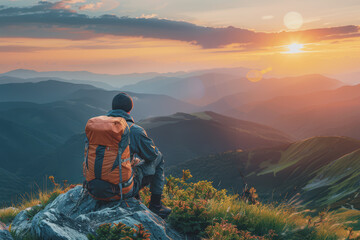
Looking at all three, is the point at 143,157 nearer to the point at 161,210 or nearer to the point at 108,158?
the point at 108,158

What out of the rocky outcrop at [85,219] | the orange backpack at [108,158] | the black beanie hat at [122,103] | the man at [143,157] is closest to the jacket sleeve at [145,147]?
the man at [143,157]

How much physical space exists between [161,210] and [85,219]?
6.38ft

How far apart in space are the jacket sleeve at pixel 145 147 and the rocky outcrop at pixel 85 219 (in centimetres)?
105

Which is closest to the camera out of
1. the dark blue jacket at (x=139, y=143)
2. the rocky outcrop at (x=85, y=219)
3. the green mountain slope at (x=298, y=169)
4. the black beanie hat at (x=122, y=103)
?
the rocky outcrop at (x=85, y=219)

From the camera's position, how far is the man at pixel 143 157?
6.39 m

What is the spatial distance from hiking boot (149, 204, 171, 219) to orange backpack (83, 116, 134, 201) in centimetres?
96

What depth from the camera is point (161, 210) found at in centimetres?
672

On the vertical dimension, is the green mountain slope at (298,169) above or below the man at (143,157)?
below

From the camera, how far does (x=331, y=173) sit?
90312 mm

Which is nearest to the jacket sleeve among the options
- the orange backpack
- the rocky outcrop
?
the orange backpack

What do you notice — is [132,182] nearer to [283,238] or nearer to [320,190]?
[283,238]

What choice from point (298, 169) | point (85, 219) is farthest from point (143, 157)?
point (298, 169)

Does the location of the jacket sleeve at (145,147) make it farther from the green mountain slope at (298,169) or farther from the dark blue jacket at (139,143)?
the green mountain slope at (298,169)

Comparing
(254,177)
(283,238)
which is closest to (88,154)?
(283,238)
